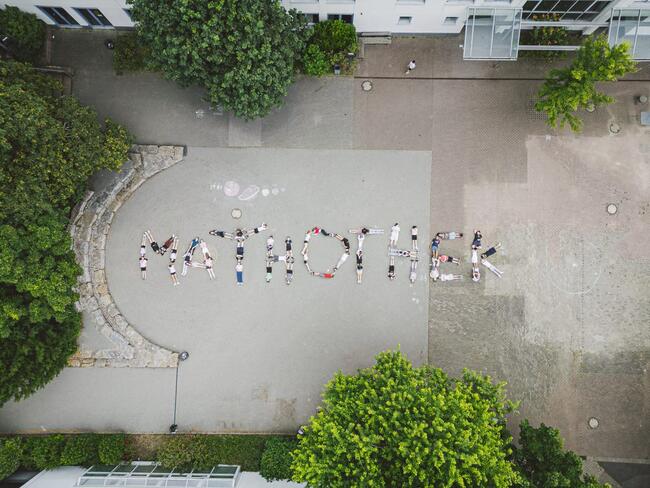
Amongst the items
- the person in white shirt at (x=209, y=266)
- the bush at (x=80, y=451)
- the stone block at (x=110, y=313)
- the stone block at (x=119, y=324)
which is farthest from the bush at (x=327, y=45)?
the bush at (x=80, y=451)

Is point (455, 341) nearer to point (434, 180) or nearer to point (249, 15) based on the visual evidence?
point (434, 180)

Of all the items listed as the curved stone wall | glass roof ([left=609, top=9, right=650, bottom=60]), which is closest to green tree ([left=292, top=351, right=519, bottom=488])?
the curved stone wall

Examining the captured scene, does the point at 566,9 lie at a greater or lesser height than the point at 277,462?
greater

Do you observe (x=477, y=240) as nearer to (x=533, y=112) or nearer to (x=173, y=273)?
(x=533, y=112)

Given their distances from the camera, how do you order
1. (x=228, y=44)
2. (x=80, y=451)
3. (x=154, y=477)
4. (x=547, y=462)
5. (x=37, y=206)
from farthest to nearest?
(x=154, y=477) → (x=80, y=451) → (x=547, y=462) → (x=37, y=206) → (x=228, y=44)

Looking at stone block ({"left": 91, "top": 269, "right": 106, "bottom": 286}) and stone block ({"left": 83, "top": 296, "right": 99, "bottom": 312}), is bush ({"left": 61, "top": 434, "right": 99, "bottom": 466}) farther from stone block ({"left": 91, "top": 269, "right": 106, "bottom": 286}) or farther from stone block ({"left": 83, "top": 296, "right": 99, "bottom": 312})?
stone block ({"left": 91, "top": 269, "right": 106, "bottom": 286})

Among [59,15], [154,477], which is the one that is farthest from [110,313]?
[59,15]

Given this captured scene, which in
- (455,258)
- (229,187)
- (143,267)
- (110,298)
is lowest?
(110,298)
